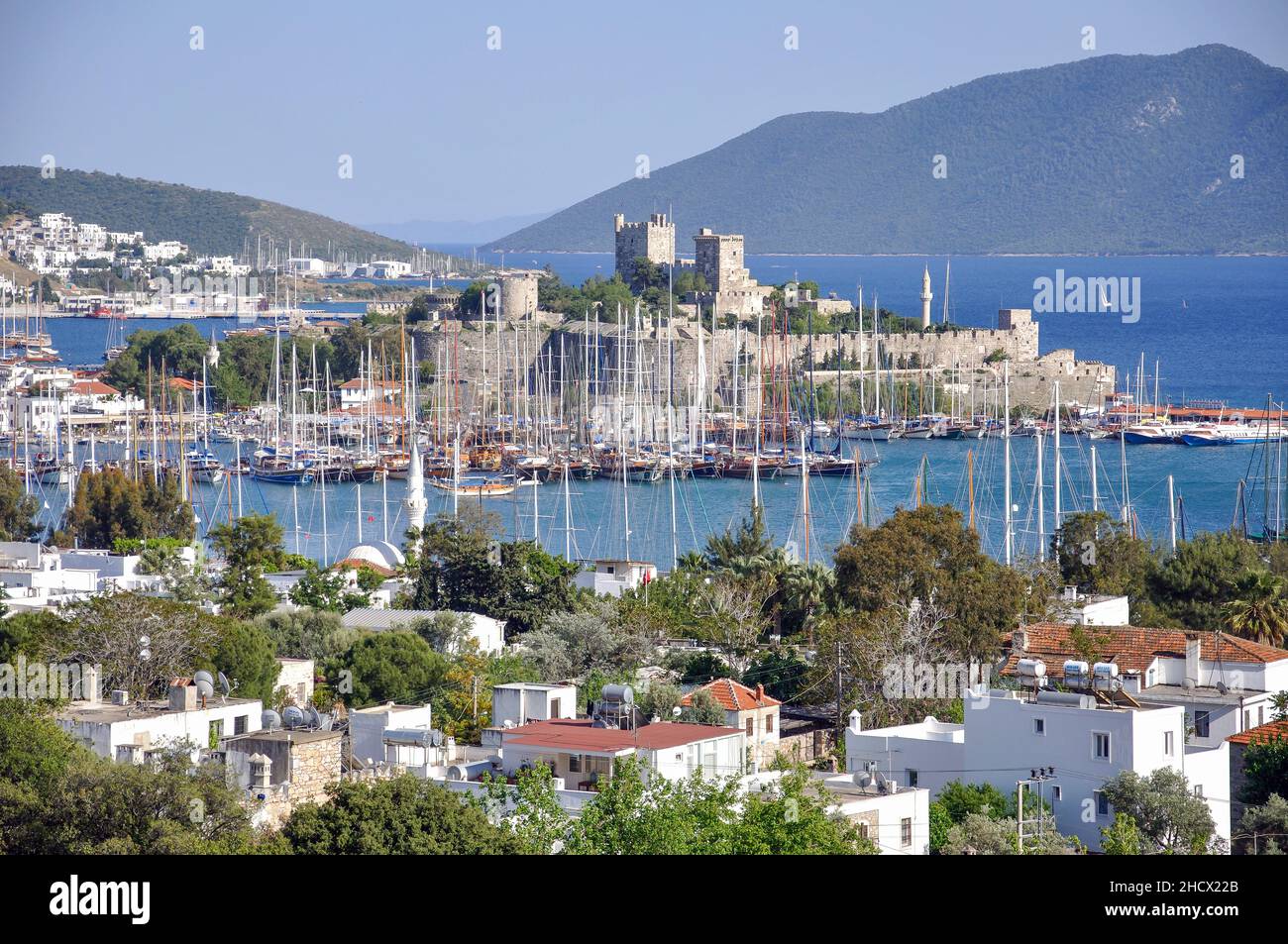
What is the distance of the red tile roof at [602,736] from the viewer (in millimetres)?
14070

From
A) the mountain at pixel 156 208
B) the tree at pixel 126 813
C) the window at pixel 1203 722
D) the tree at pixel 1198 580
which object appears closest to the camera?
the tree at pixel 126 813

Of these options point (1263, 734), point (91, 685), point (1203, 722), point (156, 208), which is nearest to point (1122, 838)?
point (1263, 734)

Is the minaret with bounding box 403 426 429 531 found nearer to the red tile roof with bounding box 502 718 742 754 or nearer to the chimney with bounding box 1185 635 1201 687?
the chimney with bounding box 1185 635 1201 687

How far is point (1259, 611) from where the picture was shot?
20.7 m

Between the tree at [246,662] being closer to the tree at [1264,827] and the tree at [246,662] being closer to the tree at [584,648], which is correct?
the tree at [584,648]

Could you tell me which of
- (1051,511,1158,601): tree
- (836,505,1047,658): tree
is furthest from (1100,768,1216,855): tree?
(1051,511,1158,601): tree

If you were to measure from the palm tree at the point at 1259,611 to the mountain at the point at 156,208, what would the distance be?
5086 inches

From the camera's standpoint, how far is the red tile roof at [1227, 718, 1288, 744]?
1606 cm

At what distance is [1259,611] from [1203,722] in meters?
3.68

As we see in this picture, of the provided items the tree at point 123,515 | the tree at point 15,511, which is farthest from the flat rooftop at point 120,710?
the tree at point 15,511

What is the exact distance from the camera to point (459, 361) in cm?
6806

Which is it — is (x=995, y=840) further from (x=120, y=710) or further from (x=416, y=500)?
(x=416, y=500)

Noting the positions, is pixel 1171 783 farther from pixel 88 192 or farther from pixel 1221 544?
pixel 88 192

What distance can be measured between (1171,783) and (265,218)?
146830 mm
